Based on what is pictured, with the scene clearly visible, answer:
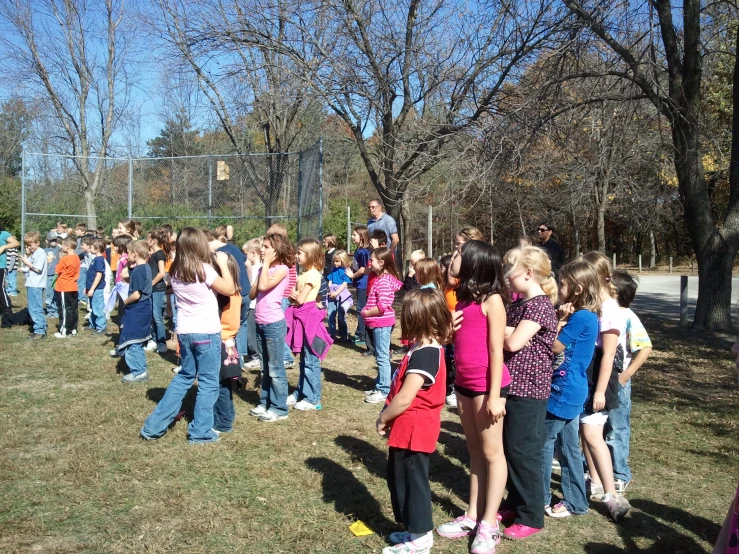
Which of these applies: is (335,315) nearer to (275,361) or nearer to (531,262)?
(275,361)

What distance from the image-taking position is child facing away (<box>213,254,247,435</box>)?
18.2 ft

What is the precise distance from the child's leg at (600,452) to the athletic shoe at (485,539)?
904 mm

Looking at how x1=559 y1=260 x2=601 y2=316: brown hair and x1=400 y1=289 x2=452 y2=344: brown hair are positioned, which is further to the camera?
x1=559 y1=260 x2=601 y2=316: brown hair

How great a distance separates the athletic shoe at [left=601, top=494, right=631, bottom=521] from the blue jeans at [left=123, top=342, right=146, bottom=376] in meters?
5.25

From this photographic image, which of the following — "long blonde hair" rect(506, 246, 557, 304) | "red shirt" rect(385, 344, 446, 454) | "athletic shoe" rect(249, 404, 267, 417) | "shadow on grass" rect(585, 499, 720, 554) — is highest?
"long blonde hair" rect(506, 246, 557, 304)

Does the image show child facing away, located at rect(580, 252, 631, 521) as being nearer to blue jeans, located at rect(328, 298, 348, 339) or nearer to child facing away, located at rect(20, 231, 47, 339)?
blue jeans, located at rect(328, 298, 348, 339)

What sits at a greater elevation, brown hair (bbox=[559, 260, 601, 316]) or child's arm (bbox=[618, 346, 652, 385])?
brown hair (bbox=[559, 260, 601, 316])

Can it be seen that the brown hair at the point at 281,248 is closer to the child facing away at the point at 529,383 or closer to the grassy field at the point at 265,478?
the grassy field at the point at 265,478

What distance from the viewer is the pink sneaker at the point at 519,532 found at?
3748 mm

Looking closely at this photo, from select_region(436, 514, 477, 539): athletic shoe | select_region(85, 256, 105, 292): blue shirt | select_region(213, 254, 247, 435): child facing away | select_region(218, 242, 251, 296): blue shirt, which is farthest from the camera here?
select_region(85, 256, 105, 292): blue shirt

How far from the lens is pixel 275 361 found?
5.86 m

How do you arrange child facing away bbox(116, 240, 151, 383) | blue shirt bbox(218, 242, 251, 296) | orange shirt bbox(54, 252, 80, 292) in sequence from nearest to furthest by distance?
child facing away bbox(116, 240, 151, 383) < blue shirt bbox(218, 242, 251, 296) < orange shirt bbox(54, 252, 80, 292)

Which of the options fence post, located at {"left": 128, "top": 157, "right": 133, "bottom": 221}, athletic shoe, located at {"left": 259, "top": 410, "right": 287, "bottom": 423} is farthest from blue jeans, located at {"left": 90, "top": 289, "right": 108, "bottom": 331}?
athletic shoe, located at {"left": 259, "top": 410, "right": 287, "bottom": 423}

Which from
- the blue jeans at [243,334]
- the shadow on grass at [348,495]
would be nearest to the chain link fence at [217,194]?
the blue jeans at [243,334]
